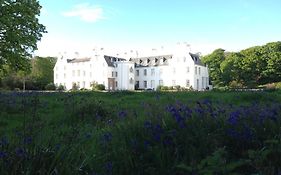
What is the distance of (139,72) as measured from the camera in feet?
293

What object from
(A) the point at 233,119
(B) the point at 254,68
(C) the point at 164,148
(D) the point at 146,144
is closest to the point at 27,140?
(D) the point at 146,144

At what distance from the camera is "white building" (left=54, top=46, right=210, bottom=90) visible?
81625 mm

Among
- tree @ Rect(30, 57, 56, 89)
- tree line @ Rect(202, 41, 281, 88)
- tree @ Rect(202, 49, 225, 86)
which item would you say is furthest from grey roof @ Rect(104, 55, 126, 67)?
tree line @ Rect(202, 41, 281, 88)

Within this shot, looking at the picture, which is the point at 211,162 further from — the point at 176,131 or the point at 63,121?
the point at 63,121

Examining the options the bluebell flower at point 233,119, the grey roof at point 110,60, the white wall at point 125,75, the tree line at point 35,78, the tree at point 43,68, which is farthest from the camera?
the tree at point 43,68

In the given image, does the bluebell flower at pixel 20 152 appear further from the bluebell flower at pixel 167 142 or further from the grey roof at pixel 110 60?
the grey roof at pixel 110 60

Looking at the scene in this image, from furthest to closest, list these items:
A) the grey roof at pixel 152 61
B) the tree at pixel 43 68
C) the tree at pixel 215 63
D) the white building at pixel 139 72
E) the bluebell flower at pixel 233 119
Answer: the tree at pixel 215 63 < the tree at pixel 43 68 < the grey roof at pixel 152 61 < the white building at pixel 139 72 < the bluebell flower at pixel 233 119

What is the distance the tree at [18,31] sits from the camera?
23.9 meters

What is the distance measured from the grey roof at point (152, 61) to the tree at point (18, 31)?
59.7 m

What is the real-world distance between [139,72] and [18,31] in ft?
213

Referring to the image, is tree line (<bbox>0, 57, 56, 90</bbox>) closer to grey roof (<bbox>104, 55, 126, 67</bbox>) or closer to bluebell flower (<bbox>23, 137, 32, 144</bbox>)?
grey roof (<bbox>104, 55, 126, 67</bbox>)

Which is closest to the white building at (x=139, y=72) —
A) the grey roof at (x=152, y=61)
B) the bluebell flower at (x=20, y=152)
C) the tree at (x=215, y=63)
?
the grey roof at (x=152, y=61)

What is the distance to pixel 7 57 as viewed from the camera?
2395cm

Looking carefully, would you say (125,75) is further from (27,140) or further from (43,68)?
(27,140)
